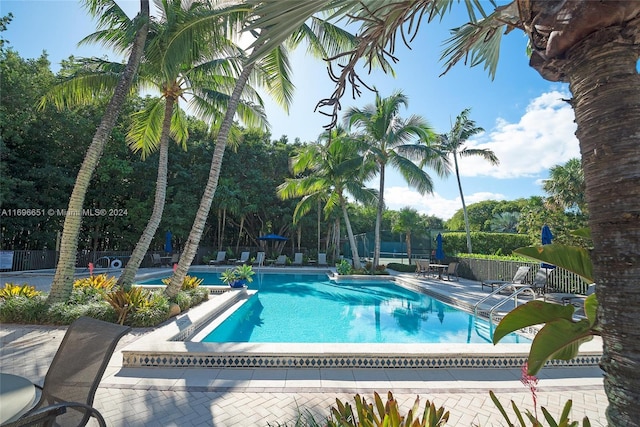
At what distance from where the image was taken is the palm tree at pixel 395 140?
14.4 meters

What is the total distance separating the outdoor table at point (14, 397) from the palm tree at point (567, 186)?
811 inches

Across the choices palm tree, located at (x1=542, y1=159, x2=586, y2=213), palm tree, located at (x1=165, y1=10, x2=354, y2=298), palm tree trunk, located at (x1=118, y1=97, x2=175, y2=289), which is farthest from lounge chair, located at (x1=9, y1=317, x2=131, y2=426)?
palm tree, located at (x1=542, y1=159, x2=586, y2=213)

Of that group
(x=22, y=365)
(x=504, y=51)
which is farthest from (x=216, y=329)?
(x=504, y=51)

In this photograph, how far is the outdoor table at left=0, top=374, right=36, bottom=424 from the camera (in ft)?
5.67

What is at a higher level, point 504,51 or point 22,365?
point 504,51

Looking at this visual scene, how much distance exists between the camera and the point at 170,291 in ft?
23.9

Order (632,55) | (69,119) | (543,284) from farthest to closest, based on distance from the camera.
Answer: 1. (69,119)
2. (543,284)
3. (632,55)

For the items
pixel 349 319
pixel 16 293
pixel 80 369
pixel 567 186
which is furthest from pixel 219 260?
pixel 567 186

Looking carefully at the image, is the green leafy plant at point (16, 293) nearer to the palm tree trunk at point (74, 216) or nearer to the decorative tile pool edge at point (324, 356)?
the palm tree trunk at point (74, 216)

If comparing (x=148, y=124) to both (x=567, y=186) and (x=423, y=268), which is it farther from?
(x=567, y=186)

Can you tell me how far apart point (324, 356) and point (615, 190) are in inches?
155

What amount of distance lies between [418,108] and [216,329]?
547 inches

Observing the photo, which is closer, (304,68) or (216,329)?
(216,329)

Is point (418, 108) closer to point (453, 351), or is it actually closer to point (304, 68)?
point (304, 68)
